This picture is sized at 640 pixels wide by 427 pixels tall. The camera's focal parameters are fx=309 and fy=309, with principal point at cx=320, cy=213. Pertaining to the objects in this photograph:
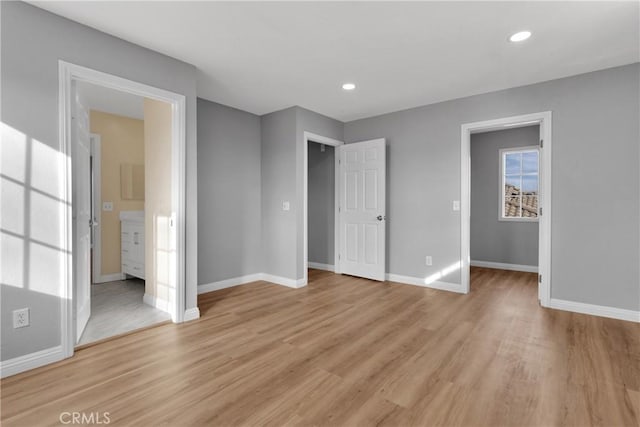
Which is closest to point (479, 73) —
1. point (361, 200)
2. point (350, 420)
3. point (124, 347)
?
point (361, 200)

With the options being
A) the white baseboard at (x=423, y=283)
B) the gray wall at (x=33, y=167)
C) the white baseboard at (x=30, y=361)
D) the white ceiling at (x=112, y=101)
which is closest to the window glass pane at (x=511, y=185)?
the white baseboard at (x=423, y=283)

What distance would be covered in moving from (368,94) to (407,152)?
1.13m

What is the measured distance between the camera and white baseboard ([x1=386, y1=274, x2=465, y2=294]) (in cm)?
418

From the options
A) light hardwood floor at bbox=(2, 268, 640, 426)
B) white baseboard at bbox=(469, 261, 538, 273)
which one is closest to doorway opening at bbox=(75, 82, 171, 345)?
light hardwood floor at bbox=(2, 268, 640, 426)

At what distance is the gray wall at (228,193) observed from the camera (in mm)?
4184

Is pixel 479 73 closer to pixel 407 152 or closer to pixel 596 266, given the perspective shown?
pixel 407 152

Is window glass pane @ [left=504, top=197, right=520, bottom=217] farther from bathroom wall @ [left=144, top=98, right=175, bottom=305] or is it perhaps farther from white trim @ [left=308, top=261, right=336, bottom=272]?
bathroom wall @ [left=144, top=98, right=175, bottom=305]

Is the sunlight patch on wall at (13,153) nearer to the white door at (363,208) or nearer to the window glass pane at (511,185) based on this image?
the white door at (363,208)

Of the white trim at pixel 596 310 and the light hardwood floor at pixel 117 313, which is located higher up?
the white trim at pixel 596 310

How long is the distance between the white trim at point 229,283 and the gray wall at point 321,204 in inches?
51.5

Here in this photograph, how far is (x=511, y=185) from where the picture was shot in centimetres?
584

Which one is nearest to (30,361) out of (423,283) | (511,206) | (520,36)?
(423,283)

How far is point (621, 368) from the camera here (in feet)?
7.19

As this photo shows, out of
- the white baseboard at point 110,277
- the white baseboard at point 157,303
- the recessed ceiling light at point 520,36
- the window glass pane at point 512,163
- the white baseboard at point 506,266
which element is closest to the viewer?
the recessed ceiling light at point 520,36
